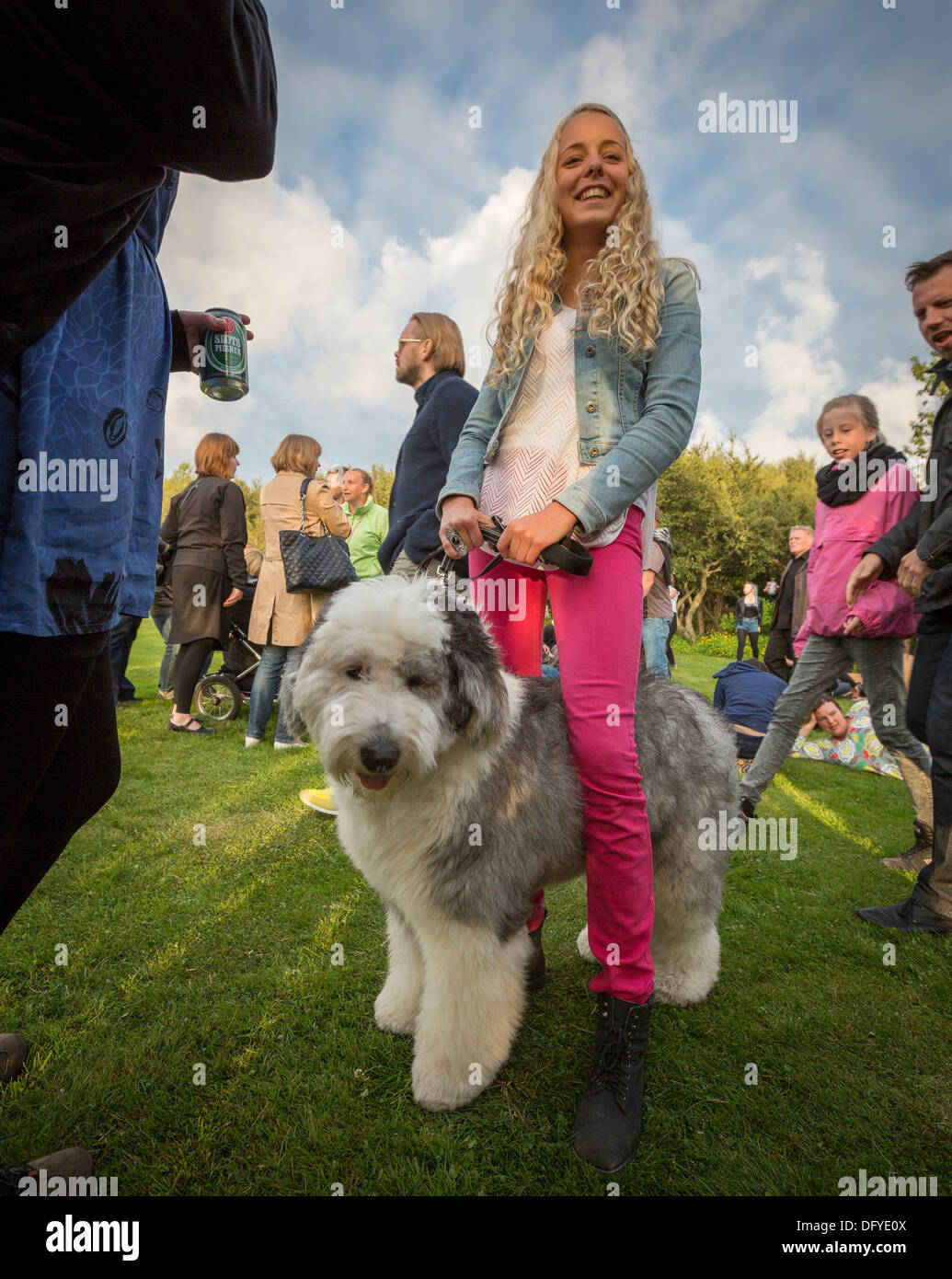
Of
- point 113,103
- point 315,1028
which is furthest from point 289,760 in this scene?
point 113,103

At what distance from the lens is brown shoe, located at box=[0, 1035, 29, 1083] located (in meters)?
2.29

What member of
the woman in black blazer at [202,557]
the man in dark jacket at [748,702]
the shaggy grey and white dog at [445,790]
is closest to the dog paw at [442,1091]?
the shaggy grey and white dog at [445,790]

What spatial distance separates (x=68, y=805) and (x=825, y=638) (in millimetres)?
4853

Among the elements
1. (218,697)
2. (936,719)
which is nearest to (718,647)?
(218,697)

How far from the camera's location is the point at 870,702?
4.61 m

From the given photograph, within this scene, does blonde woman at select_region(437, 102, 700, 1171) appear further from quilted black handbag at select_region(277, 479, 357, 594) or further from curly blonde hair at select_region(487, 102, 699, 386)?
quilted black handbag at select_region(277, 479, 357, 594)

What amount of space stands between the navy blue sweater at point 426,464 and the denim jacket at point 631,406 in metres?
1.67

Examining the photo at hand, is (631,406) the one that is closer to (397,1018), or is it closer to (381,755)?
(381,755)

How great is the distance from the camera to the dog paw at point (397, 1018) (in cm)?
268

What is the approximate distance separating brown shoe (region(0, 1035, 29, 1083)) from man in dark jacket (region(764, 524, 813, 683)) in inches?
374

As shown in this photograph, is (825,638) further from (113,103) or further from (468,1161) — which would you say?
(113,103)

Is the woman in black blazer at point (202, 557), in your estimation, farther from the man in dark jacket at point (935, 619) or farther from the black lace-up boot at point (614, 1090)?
the man in dark jacket at point (935, 619)

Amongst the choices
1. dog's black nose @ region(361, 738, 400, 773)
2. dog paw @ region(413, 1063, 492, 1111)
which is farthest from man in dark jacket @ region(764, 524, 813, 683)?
dog's black nose @ region(361, 738, 400, 773)
